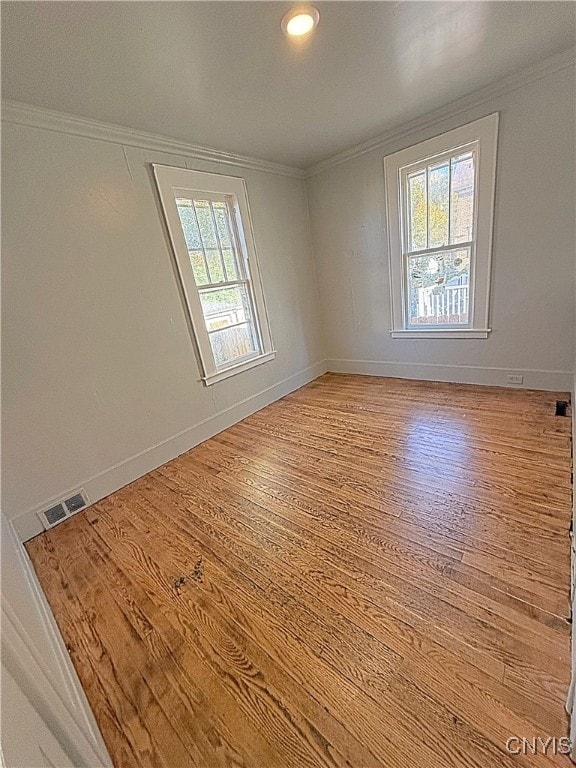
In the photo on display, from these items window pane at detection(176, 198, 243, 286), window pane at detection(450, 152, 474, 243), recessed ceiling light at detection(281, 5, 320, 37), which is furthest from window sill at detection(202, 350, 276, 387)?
recessed ceiling light at detection(281, 5, 320, 37)

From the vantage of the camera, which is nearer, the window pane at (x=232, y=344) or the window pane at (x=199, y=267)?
the window pane at (x=199, y=267)

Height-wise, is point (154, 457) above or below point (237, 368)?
below

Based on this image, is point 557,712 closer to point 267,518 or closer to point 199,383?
point 267,518

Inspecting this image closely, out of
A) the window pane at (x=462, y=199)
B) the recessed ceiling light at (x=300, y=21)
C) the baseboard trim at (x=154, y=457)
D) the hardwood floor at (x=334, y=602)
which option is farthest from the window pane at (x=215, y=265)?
the window pane at (x=462, y=199)

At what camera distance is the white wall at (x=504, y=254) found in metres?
2.53

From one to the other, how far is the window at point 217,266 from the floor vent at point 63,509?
4.47 ft

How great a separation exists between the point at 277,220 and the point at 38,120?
224 centimetres

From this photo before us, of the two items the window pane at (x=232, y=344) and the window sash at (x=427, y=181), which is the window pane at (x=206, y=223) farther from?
the window sash at (x=427, y=181)

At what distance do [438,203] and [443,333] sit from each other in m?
1.29

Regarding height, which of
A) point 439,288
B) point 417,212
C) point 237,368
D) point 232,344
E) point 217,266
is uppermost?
point 417,212

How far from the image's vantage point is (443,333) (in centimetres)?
346

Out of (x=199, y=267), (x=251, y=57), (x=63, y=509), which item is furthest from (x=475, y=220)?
(x=63, y=509)

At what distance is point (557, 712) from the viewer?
38.4 inches

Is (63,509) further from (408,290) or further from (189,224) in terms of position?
(408,290)
